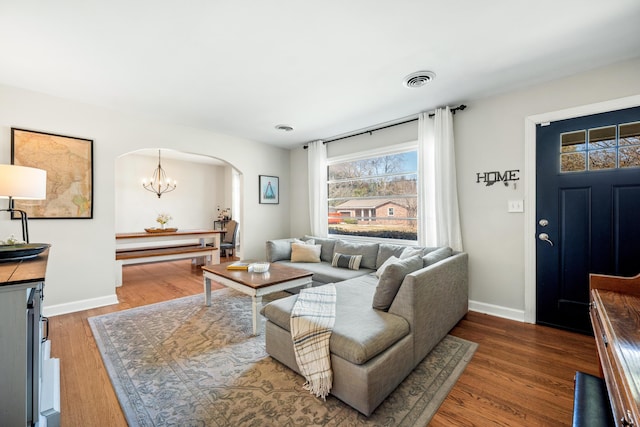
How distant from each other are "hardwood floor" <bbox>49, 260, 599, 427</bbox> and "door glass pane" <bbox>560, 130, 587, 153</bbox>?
1.75 m

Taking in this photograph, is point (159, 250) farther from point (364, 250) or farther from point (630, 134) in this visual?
point (630, 134)

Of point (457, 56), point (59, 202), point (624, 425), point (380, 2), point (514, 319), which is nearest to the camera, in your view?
point (624, 425)

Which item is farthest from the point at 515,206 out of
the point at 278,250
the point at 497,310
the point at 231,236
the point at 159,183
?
the point at 159,183

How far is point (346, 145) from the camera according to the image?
4.50 meters

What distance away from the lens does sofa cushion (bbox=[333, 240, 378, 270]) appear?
12.0ft

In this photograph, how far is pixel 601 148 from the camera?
243cm

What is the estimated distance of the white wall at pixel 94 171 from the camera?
2893mm

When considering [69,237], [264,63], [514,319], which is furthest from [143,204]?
[514,319]

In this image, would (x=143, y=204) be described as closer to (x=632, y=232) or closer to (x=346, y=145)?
(x=346, y=145)

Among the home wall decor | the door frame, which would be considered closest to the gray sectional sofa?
the door frame

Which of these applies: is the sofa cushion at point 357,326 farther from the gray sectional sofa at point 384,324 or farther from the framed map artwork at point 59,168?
the framed map artwork at point 59,168

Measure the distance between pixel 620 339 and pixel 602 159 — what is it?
2102 millimetres

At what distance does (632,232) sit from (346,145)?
340 cm

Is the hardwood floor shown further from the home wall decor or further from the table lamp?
the home wall decor
